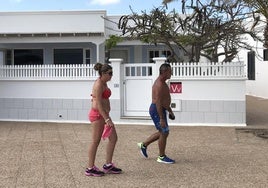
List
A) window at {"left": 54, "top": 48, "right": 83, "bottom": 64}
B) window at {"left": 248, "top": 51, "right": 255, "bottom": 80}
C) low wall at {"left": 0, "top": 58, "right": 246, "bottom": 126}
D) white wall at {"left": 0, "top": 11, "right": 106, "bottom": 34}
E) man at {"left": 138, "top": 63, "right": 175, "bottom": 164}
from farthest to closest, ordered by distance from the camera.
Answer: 1. window at {"left": 248, "top": 51, "right": 255, "bottom": 80}
2. window at {"left": 54, "top": 48, "right": 83, "bottom": 64}
3. white wall at {"left": 0, "top": 11, "right": 106, "bottom": 34}
4. low wall at {"left": 0, "top": 58, "right": 246, "bottom": 126}
5. man at {"left": 138, "top": 63, "right": 175, "bottom": 164}

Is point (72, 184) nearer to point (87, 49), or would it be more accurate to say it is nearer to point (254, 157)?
point (254, 157)

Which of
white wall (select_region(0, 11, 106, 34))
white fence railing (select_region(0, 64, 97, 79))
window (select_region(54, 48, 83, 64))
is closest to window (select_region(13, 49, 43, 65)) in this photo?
window (select_region(54, 48, 83, 64))

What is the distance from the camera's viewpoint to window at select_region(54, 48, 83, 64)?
2238 centimetres

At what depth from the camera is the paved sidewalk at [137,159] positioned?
21.2ft

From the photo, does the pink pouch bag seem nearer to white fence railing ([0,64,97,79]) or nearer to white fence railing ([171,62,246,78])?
white fence railing ([171,62,246,78])

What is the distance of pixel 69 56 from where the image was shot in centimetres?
2242

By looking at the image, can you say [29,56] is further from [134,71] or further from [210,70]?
[210,70]

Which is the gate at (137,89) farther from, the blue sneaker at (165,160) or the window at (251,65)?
the window at (251,65)

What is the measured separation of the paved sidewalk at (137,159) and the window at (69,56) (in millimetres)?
10703

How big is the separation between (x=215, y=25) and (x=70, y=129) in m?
5.32

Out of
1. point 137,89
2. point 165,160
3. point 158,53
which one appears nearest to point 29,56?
point 158,53

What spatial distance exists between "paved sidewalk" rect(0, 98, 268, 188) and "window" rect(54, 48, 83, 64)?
421 inches

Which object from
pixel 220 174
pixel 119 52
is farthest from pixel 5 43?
pixel 220 174

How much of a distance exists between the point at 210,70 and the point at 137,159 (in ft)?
17.7
